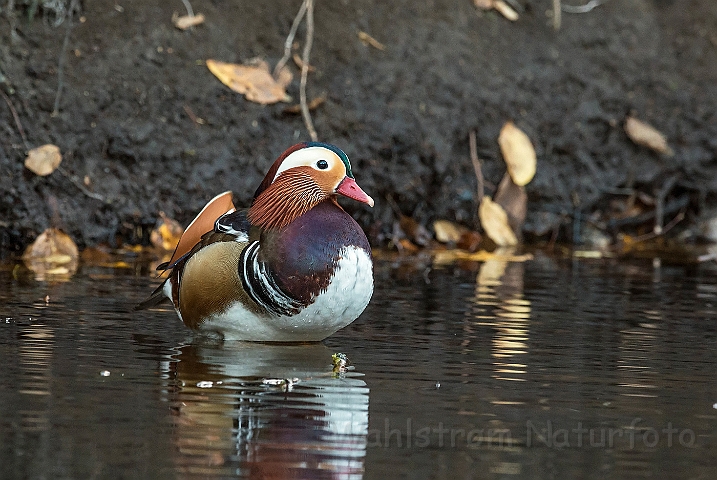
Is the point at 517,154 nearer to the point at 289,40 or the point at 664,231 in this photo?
the point at 664,231

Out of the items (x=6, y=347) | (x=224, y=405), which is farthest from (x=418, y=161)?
(x=224, y=405)

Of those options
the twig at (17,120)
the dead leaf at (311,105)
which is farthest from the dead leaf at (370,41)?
the twig at (17,120)

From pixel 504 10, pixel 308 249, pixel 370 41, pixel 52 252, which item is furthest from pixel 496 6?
pixel 308 249

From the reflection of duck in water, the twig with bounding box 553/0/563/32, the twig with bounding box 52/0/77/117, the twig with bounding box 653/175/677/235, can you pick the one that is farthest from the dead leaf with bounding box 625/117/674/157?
the reflection of duck in water

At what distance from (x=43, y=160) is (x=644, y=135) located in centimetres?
486

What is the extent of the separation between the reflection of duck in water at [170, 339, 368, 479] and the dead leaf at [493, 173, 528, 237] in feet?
15.9

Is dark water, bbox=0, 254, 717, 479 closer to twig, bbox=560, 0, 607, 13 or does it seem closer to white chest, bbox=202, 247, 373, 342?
white chest, bbox=202, 247, 373, 342

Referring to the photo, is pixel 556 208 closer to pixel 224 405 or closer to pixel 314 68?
pixel 314 68

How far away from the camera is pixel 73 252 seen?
7609 mm

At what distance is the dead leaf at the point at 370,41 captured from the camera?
931 centimetres

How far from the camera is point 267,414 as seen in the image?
11.8 ft

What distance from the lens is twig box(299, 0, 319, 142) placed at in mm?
8586

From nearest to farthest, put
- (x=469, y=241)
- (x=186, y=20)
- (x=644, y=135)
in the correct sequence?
1. (x=186, y=20)
2. (x=469, y=241)
3. (x=644, y=135)

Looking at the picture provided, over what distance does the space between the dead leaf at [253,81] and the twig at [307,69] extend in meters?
0.11
